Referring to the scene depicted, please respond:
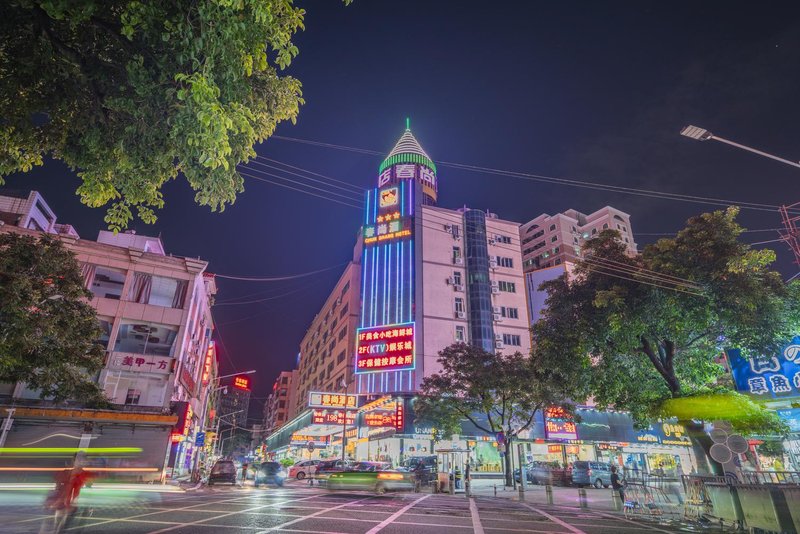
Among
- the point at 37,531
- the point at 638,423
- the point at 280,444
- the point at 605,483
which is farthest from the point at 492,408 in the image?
the point at 280,444

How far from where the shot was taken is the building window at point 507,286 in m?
54.0

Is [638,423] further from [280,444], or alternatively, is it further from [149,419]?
[280,444]

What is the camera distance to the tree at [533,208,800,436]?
14.1m

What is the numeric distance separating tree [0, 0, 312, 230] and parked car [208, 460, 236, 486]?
77.9ft

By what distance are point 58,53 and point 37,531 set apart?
343 inches

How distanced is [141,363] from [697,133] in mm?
32262


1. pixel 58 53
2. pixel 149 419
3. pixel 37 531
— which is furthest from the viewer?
pixel 149 419

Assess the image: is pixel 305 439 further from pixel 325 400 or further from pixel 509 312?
pixel 509 312

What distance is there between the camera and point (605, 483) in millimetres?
30922

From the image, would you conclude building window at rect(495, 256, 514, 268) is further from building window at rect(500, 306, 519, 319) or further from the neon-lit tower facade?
the neon-lit tower facade

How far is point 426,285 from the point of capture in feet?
167

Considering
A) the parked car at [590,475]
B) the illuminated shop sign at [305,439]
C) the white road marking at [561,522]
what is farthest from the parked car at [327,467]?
the illuminated shop sign at [305,439]

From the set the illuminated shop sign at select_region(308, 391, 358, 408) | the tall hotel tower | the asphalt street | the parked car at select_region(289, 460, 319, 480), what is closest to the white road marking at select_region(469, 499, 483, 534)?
the asphalt street

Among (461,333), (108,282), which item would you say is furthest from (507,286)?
(108,282)
